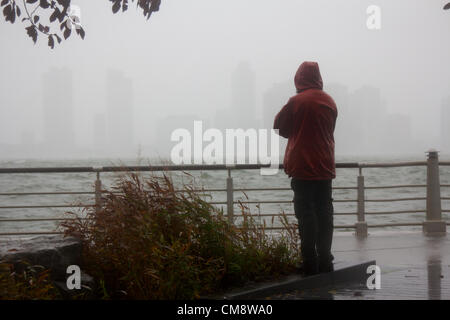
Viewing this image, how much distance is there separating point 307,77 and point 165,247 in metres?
2.10

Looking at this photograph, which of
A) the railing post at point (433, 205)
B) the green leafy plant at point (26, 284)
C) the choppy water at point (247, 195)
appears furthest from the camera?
the choppy water at point (247, 195)

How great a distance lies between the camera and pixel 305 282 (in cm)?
468

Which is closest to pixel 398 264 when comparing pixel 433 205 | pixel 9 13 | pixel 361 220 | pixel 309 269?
pixel 309 269

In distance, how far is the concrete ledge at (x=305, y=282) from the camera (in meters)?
4.24

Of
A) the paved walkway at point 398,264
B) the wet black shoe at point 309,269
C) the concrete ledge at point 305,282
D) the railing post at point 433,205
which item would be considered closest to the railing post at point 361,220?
the paved walkway at point 398,264

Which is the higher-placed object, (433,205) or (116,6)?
(116,6)

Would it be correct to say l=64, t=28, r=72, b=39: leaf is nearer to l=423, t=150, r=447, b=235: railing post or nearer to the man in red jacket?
the man in red jacket

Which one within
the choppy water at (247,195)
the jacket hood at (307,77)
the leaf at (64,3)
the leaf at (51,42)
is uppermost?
the leaf at (64,3)

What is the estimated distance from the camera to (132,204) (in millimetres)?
4320

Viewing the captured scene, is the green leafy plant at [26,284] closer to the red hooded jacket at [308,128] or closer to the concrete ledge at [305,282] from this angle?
the concrete ledge at [305,282]

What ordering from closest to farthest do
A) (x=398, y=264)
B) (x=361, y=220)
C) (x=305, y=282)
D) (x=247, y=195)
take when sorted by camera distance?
1. (x=305, y=282)
2. (x=398, y=264)
3. (x=361, y=220)
4. (x=247, y=195)

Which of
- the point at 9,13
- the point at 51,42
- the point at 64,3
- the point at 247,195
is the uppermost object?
the point at 64,3

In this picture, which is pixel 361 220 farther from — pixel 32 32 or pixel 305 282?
pixel 32 32

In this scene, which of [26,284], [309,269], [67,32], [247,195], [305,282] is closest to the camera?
[26,284]
